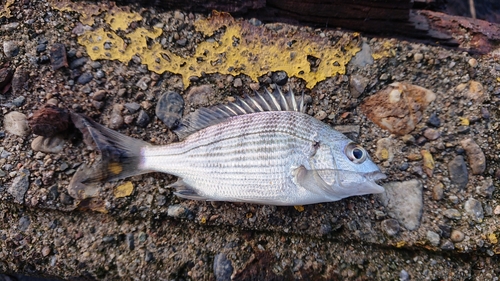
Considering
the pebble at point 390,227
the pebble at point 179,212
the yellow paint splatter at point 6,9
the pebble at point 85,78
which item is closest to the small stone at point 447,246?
the pebble at point 390,227

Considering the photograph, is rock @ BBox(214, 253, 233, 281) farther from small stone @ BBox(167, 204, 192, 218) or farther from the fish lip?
the fish lip

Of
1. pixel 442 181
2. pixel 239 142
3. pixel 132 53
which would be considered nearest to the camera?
pixel 239 142

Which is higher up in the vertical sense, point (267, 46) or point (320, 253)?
point (267, 46)

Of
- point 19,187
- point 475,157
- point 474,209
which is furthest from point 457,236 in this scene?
point 19,187

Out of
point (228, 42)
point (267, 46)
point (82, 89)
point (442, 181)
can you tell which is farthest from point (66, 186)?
point (442, 181)

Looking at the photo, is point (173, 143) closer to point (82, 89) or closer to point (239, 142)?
point (239, 142)

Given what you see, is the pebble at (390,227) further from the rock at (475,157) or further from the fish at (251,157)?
the rock at (475,157)

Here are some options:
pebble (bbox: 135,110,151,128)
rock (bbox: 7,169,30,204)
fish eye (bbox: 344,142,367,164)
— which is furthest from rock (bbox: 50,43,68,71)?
fish eye (bbox: 344,142,367,164)
